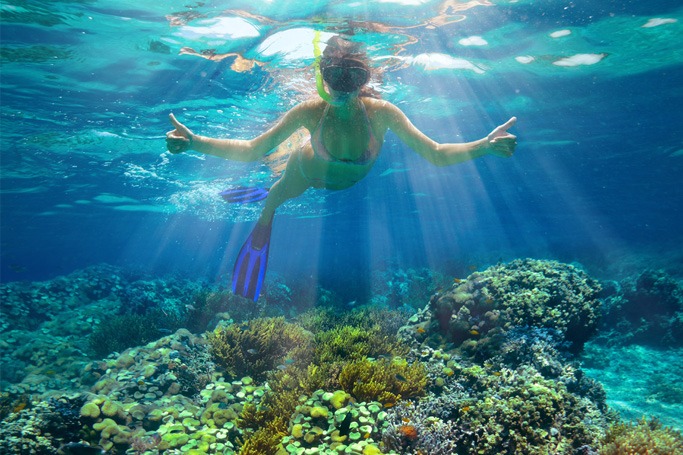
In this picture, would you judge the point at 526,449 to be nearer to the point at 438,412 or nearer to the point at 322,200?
the point at 438,412

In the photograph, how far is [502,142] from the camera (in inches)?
149

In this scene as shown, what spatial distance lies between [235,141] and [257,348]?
4.63 meters

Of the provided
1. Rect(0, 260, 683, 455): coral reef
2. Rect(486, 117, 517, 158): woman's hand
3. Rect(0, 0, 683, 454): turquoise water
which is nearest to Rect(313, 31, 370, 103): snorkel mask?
Rect(486, 117, 517, 158): woman's hand

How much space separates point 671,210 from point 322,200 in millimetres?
48677

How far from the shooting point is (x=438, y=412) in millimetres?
4734

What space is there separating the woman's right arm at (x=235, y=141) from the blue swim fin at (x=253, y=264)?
3.26 m

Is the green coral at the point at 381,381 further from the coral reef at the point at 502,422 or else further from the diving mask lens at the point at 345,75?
the diving mask lens at the point at 345,75

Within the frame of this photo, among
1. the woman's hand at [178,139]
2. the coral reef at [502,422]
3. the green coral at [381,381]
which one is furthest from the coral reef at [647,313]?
the woman's hand at [178,139]

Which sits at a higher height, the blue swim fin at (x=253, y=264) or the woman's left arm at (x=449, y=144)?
the woman's left arm at (x=449, y=144)

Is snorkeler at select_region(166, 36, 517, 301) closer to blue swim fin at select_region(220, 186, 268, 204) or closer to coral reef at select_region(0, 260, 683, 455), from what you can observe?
blue swim fin at select_region(220, 186, 268, 204)

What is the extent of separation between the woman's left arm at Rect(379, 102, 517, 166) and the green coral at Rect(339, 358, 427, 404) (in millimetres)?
3498

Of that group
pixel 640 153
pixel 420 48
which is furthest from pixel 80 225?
pixel 640 153

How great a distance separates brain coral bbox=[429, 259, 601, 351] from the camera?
7.12 metres

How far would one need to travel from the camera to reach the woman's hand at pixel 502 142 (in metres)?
3.73
